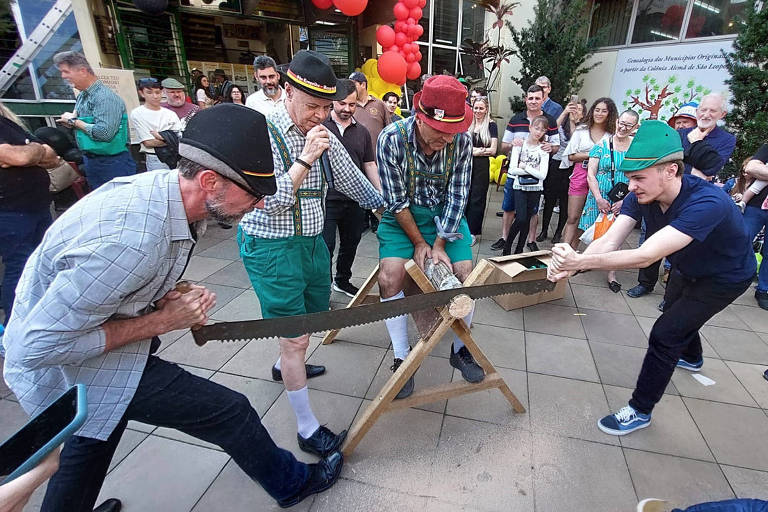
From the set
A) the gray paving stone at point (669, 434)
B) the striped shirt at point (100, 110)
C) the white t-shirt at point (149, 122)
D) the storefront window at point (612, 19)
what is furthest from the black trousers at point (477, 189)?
the storefront window at point (612, 19)

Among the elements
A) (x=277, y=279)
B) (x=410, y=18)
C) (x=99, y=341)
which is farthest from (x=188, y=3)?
(x=99, y=341)

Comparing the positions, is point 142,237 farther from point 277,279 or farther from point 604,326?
point 604,326

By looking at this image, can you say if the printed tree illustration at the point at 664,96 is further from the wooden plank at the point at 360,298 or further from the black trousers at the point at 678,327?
the wooden plank at the point at 360,298

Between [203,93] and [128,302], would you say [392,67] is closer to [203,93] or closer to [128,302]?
[203,93]

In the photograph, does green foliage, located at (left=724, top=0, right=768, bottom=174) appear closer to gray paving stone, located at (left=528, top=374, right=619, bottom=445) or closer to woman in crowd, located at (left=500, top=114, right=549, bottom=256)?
woman in crowd, located at (left=500, top=114, right=549, bottom=256)

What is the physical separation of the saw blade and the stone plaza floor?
999 mm

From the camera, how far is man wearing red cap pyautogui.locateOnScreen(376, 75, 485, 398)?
2.50m

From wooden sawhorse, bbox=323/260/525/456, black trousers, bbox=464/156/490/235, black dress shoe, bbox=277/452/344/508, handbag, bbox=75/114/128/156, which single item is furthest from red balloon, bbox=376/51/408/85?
black dress shoe, bbox=277/452/344/508

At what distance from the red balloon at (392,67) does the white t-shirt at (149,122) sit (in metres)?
4.63

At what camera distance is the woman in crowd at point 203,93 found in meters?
8.00

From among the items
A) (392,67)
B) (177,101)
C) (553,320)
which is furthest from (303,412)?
(392,67)

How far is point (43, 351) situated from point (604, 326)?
4.30m

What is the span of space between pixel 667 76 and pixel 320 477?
11.2 meters

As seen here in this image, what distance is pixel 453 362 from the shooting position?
109 inches
